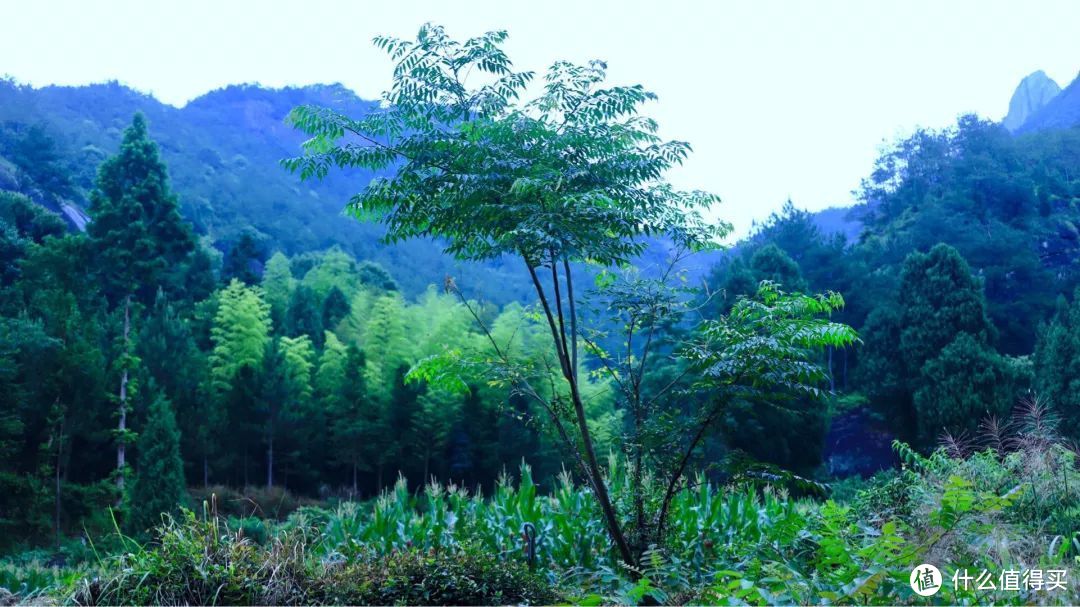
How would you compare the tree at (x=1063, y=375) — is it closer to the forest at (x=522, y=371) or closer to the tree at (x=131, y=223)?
the forest at (x=522, y=371)

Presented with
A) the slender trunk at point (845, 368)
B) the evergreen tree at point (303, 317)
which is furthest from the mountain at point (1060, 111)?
the evergreen tree at point (303, 317)

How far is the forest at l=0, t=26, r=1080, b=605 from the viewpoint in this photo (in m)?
4.02

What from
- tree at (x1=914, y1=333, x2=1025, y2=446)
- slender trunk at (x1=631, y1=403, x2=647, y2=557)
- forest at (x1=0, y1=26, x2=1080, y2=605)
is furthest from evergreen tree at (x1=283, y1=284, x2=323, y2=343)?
slender trunk at (x1=631, y1=403, x2=647, y2=557)

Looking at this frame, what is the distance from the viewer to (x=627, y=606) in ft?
8.93

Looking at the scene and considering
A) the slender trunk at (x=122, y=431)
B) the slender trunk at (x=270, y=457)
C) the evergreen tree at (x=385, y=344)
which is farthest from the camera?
the evergreen tree at (x=385, y=344)

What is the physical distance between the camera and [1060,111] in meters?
42.3

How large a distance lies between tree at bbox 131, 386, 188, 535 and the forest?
2.8 inches

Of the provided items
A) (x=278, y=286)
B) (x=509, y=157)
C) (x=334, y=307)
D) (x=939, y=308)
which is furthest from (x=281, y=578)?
(x=278, y=286)

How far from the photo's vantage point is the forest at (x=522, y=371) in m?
4.02

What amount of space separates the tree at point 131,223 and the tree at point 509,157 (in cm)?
1483

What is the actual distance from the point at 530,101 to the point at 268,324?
18723 millimetres

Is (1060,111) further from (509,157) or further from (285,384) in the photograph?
(509,157)

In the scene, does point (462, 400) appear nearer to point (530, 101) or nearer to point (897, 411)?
point (897, 411)

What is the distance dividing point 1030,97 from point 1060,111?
7.93 metres
